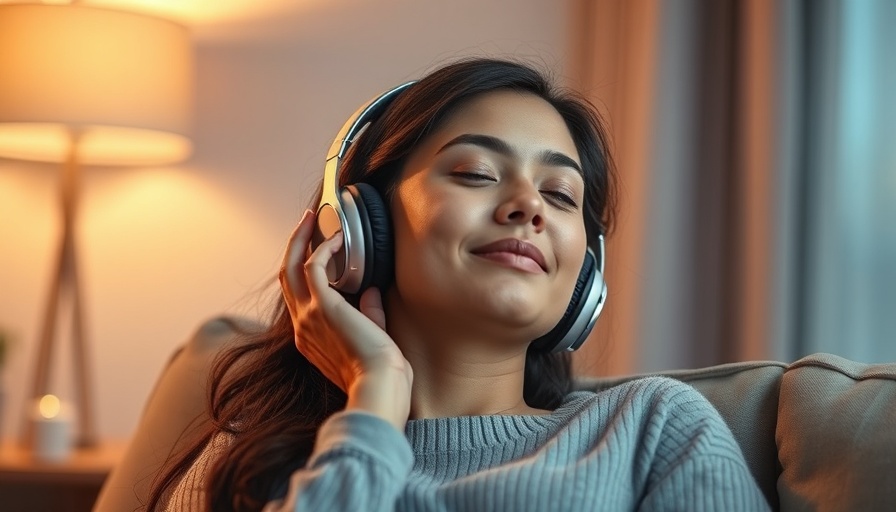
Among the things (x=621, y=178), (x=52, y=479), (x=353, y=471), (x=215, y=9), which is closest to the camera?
(x=353, y=471)

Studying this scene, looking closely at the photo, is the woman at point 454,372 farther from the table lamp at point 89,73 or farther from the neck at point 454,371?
the table lamp at point 89,73

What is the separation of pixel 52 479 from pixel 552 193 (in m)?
1.43

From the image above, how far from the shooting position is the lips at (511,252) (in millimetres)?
1256

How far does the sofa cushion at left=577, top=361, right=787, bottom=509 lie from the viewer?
126 centimetres

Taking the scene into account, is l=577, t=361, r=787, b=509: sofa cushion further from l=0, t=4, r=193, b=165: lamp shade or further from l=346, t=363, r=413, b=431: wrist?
l=0, t=4, r=193, b=165: lamp shade

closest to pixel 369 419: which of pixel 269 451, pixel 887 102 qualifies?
pixel 269 451

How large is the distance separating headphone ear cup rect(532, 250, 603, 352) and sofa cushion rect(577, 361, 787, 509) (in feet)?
0.55

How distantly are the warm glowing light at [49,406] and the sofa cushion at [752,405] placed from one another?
1596mm

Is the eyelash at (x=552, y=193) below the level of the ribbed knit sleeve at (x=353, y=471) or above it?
above

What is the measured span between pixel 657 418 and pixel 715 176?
1.30 m

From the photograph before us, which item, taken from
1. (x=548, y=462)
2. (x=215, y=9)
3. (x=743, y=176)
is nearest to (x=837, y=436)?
(x=548, y=462)

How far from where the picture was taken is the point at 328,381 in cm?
143

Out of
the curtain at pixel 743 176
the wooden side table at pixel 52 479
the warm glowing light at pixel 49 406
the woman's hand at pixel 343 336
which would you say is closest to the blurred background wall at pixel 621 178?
the curtain at pixel 743 176

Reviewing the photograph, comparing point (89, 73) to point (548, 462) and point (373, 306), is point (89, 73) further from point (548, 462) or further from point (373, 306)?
point (548, 462)
